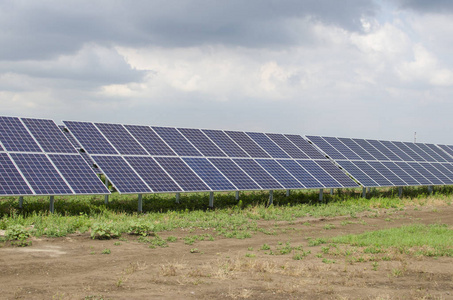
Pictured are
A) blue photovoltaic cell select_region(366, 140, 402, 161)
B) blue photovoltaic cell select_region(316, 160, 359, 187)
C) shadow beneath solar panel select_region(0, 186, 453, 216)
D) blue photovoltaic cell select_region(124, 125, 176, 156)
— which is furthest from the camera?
blue photovoltaic cell select_region(366, 140, 402, 161)

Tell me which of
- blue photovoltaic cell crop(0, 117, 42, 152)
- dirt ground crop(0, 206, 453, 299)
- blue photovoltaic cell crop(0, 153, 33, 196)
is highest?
blue photovoltaic cell crop(0, 117, 42, 152)

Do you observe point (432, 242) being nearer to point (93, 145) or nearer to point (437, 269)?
point (437, 269)

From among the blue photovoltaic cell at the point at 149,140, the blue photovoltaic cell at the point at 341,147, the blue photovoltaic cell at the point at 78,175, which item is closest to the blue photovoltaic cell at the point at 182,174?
the blue photovoltaic cell at the point at 149,140

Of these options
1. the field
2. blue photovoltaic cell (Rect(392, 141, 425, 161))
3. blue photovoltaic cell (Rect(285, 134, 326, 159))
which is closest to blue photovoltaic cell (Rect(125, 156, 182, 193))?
the field

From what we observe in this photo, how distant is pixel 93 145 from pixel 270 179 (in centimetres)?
965

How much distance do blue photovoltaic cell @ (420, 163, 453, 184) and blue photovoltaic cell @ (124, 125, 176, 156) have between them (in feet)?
75.9

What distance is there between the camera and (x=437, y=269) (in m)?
14.2

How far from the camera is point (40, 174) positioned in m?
21.1

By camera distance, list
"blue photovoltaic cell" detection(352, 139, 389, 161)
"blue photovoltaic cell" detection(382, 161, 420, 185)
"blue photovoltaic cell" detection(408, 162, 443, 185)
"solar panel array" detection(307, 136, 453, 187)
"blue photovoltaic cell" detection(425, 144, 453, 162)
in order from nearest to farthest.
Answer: "solar panel array" detection(307, 136, 453, 187) → "blue photovoltaic cell" detection(382, 161, 420, 185) → "blue photovoltaic cell" detection(408, 162, 443, 185) → "blue photovoltaic cell" detection(352, 139, 389, 161) → "blue photovoltaic cell" detection(425, 144, 453, 162)

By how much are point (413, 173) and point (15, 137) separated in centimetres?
2823

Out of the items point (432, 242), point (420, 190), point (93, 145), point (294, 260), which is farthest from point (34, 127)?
point (420, 190)

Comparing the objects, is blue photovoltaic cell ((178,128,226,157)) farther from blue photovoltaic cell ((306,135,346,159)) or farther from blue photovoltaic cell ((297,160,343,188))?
blue photovoltaic cell ((306,135,346,159))

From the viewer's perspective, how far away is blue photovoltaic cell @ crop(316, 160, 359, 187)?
3111 centimetres

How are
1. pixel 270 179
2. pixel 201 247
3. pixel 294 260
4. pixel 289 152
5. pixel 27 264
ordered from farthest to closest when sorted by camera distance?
pixel 289 152, pixel 270 179, pixel 201 247, pixel 294 260, pixel 27 264
